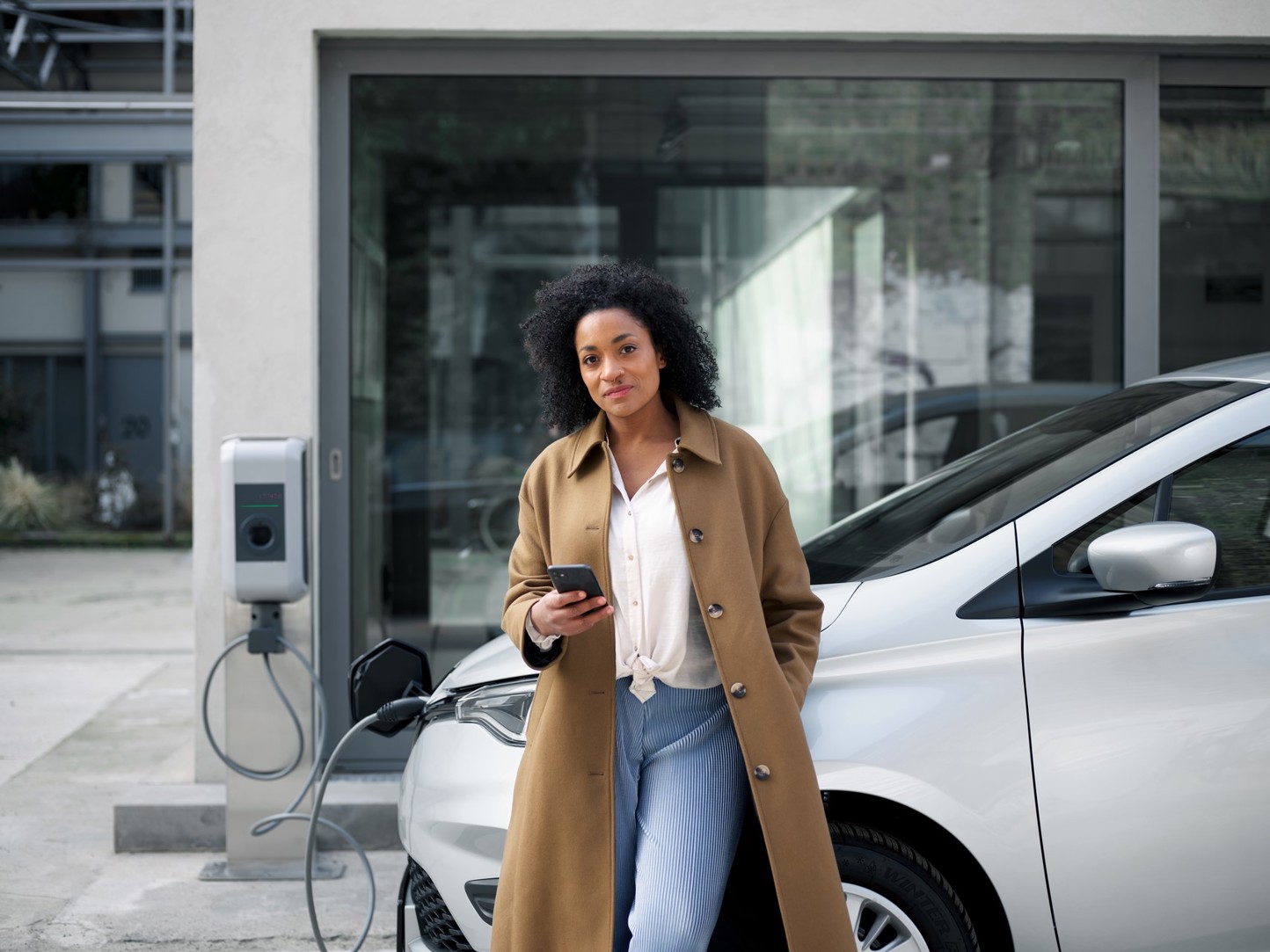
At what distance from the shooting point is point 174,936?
4051 millimetres

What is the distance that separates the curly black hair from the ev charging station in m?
1.89

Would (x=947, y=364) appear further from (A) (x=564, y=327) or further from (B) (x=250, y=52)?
(A) (x=564, y=327)

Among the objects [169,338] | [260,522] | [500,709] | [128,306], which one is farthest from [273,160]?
[128,306]

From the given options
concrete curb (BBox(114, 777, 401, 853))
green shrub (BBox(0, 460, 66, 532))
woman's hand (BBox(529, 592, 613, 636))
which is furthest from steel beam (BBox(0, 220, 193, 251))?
woman's hand (BBox(529, 592, 613, 636))

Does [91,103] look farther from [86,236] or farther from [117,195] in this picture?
[117,195]

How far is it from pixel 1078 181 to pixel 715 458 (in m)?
4.24

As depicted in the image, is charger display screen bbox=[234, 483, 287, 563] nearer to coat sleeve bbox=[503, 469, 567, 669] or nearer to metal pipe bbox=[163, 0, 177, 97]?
coat sleeve bbox=[503, 469, 567, 669]

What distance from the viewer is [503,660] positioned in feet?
10.5

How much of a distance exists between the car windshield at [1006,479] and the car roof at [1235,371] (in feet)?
0.11

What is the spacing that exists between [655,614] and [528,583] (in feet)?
0.93

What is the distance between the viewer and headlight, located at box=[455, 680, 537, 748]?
2.97 meters

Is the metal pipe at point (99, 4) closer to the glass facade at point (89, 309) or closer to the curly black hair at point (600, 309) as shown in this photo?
the glass facade at point (89, 309)

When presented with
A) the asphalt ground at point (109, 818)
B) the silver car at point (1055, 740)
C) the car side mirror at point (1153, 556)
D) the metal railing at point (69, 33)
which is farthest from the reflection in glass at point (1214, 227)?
the metal railing at point (69, 33)

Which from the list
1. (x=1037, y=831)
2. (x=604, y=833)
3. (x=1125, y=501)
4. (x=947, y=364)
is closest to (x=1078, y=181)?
(x=947, y=364)
